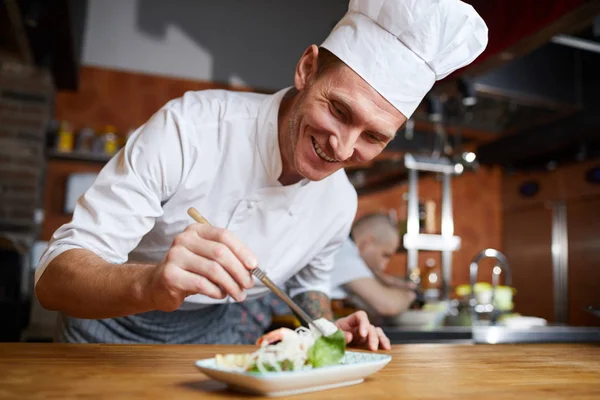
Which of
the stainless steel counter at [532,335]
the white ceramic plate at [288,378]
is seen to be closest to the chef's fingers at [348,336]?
the white ceramic plate at [288,378]

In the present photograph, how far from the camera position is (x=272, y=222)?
4.98 feet

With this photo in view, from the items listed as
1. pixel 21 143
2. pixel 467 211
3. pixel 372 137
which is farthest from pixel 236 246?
pixel 467 211

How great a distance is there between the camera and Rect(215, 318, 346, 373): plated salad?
0.77 meters

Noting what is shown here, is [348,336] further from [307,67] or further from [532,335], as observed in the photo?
[532,335]

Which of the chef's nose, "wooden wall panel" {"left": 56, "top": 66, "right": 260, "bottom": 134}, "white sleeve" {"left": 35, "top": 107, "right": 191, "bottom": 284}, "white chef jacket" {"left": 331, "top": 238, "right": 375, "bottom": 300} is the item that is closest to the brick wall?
"wooden wall panel" {"left": 56, "top": 66, "right": 260, "bottom": 134}

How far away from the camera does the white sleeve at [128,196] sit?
1155mm

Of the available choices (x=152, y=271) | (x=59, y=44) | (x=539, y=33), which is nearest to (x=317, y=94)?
(x=152, y=271)

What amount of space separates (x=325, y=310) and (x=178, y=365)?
786 mm

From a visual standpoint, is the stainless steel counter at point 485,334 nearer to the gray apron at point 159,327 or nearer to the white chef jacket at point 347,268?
the white chef jacket at point 347,268

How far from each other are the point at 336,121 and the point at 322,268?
604mm

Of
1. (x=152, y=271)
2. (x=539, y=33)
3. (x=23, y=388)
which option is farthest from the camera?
(x=539, y=33)

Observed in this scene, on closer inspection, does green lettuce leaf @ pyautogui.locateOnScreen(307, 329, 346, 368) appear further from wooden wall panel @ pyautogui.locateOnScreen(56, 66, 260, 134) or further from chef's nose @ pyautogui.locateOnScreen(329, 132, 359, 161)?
wooden wall panel @ pyautogui.locateOnScreen(56, 66, 260, 134)

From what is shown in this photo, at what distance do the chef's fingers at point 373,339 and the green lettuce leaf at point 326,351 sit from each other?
542 mm

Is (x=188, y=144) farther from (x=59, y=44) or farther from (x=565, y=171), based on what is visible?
(x=565, y=171)
